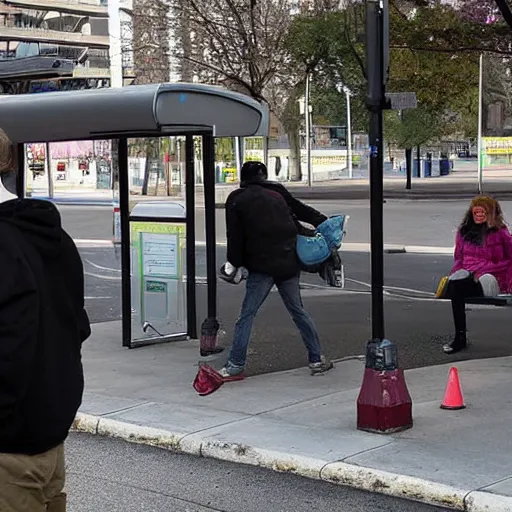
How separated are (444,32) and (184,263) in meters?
12.0

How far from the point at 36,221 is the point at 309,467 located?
3.34m

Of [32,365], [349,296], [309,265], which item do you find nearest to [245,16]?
[349,296]

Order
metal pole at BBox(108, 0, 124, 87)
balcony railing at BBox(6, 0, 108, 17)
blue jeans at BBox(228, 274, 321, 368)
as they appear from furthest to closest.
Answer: balcony railing at BBox(6, 0, 108, 17), metal pole at BBox(108, 0, 124, 87), blue jeans at BBox(228, 274, 321, 368)

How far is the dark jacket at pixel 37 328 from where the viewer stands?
2596 millimetres

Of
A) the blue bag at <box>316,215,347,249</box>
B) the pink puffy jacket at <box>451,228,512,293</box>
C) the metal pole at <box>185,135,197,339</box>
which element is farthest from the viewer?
the metal pole at <box>185,135,197,339</box>

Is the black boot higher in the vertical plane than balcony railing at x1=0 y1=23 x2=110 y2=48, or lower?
lower

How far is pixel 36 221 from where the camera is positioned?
9.06 ft

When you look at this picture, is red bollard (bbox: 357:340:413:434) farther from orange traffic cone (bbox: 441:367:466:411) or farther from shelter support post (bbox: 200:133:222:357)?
shelter support post (bbox: 200:133:222:357)

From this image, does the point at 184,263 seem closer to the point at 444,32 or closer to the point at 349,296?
the point at 349,296

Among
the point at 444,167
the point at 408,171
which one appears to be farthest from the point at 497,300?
the point at 444,167

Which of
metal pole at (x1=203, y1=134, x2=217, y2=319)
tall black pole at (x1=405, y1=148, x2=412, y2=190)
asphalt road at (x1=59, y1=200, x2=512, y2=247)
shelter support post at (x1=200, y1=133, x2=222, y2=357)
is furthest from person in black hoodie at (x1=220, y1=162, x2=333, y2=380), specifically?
tall black pole at (x1=405, y1=148, x2=412, y2=190)

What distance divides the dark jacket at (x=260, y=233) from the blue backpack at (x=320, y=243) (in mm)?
134

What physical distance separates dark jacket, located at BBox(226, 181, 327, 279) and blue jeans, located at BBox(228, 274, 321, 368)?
103 mm

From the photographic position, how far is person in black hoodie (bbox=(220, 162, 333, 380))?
7734 mm
